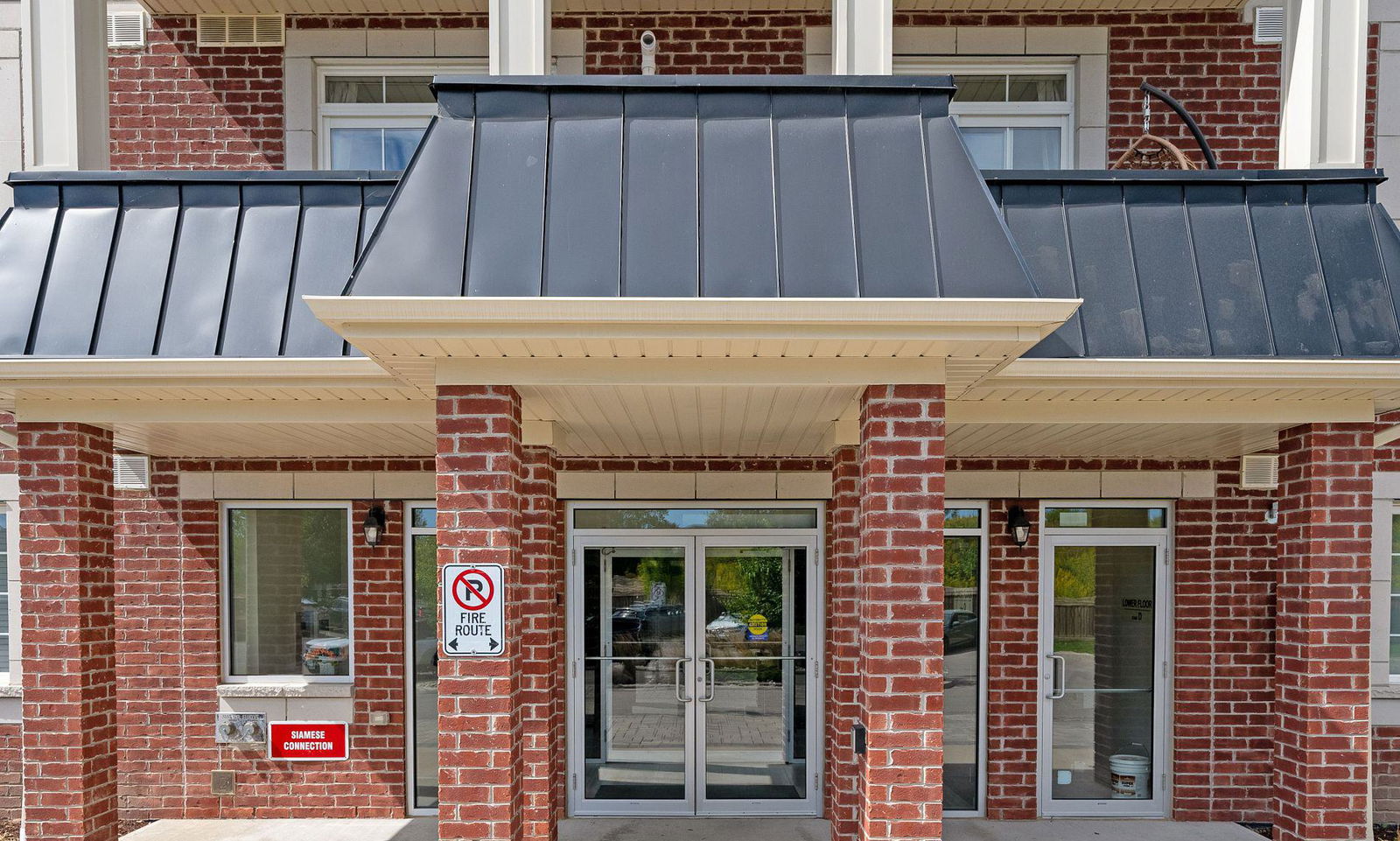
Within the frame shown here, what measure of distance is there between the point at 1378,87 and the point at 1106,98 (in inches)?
86.8

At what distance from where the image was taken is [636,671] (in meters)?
8.57

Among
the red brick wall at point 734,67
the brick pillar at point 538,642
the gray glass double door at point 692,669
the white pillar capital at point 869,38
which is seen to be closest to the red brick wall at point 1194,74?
A: the red brick wall at point 734,67

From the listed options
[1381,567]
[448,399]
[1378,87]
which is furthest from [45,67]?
[1381,567]

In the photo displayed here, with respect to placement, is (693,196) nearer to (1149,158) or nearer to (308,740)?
(1149,158)

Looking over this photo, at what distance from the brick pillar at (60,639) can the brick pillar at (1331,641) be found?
7066mm

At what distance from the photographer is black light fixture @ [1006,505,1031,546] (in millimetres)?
8228

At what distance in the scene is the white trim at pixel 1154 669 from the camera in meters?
8.38

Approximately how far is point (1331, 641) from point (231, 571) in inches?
327

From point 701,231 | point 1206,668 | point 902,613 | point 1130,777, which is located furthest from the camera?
point 1130,777

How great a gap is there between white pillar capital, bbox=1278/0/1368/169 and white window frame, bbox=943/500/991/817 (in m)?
3.70

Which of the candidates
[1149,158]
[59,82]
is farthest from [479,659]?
[1149,158]

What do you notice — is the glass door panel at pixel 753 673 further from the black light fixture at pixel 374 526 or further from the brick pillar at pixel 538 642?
the black light fixture at pixel 374 526

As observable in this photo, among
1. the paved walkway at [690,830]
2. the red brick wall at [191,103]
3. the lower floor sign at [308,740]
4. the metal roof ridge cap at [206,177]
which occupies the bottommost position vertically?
the paved walkway at [690,830]

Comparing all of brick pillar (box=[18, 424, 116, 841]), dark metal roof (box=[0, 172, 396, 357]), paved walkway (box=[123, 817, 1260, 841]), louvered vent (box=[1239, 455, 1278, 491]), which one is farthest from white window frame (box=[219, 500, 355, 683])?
louvered vent (box=[1239, 455, 1278, 491])
